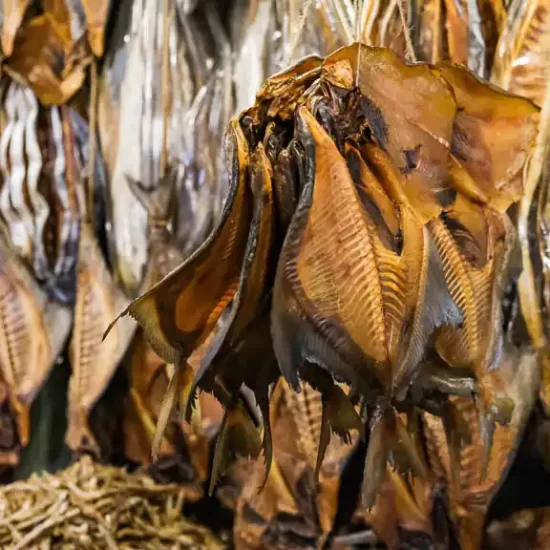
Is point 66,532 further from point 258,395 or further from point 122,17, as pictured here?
point 122,17

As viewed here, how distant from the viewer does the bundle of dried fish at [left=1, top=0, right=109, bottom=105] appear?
5.43 feet

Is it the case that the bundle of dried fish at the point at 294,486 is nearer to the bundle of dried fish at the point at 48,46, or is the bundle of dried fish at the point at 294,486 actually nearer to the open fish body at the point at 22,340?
the open fish body at the point at 22,340

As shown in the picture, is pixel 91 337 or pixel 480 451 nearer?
pixel 480 451

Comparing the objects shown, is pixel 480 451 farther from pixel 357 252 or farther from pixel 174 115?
pixel 174 115

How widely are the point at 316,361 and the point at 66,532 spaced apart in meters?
1.01

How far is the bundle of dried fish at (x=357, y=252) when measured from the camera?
1.75 feet

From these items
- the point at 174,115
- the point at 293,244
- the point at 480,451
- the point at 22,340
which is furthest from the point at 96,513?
the point at 293,244

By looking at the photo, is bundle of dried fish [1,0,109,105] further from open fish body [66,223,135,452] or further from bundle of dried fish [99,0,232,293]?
open fish body [66,223,135,452]

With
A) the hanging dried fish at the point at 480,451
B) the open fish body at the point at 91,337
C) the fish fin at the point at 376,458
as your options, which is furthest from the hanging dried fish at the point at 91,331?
the fish fin at the point at 376,458

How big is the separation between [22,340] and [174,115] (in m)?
0.73

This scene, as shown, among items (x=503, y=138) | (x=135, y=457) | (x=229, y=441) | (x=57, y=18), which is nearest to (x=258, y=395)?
(x=229, y=441)

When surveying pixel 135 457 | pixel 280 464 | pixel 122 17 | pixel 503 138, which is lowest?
pixel 135 457

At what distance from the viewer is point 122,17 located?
1.63 m

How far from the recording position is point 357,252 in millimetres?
541
